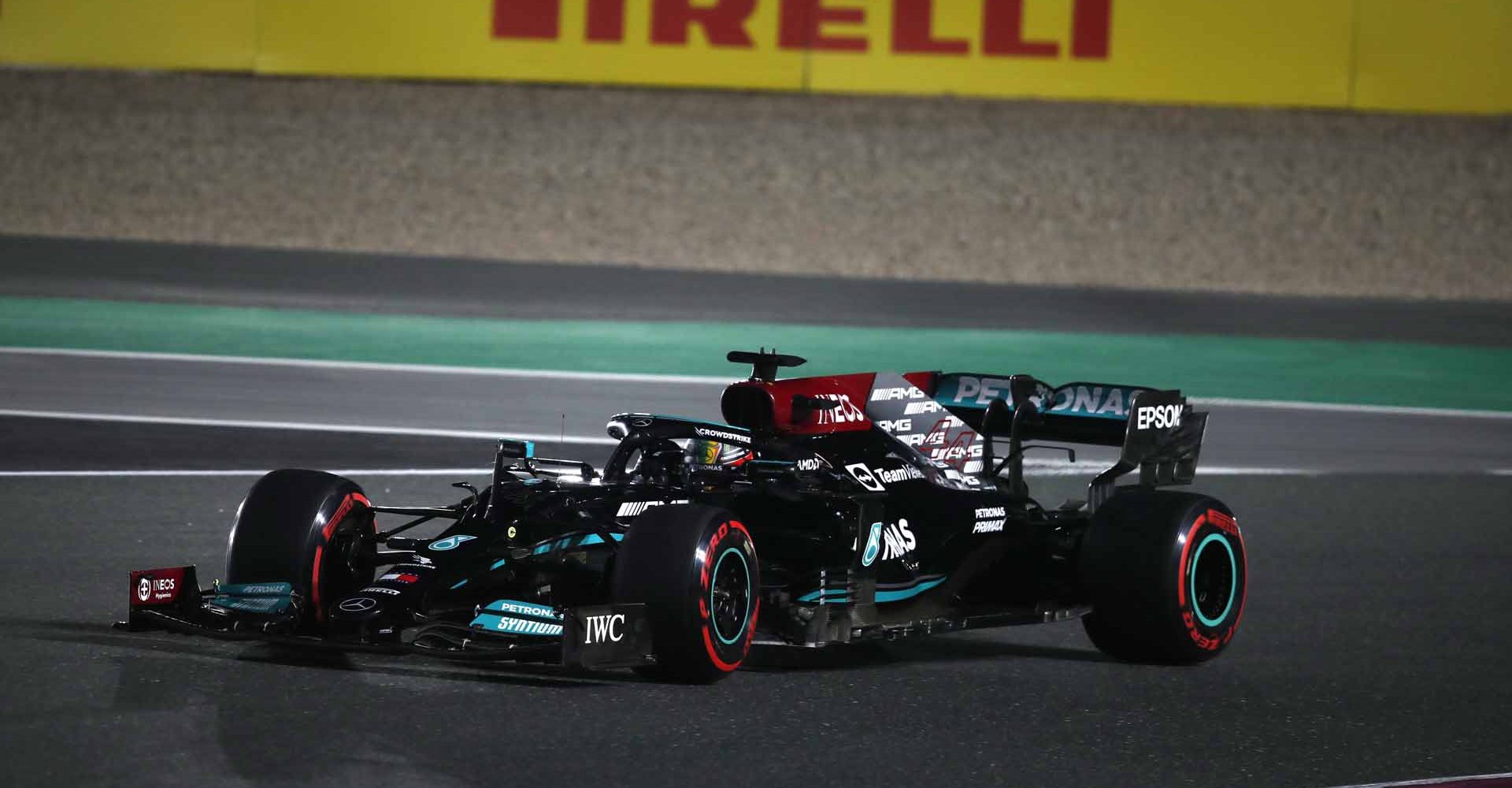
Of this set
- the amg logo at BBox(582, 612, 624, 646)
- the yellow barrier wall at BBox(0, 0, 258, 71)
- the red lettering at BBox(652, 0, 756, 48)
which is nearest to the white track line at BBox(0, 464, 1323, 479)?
the amg logo at BBox(582, 612, 624, 646)

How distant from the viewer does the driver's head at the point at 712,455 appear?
A: 7.57 meters

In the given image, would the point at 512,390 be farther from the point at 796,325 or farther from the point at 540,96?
the point at 540,96

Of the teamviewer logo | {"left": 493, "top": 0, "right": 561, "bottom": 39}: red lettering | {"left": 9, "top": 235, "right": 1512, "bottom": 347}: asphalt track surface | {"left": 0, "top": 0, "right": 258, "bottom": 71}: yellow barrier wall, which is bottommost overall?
the teamviewer logo

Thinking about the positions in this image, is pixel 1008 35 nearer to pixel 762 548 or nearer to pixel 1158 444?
pixel 1158 444

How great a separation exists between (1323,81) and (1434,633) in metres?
15.4

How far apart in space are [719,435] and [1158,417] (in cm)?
186

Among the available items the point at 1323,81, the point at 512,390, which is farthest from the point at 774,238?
the point at 512,390

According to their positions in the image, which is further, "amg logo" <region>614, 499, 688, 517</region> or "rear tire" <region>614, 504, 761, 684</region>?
"amg logo" <region>614, 499, 688, 517</region>

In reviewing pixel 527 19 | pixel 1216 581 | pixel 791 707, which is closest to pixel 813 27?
pixel 527 19

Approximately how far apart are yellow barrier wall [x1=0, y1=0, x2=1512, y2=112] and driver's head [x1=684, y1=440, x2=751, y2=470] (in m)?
16.0

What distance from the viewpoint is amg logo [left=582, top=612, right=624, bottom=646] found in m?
6.41

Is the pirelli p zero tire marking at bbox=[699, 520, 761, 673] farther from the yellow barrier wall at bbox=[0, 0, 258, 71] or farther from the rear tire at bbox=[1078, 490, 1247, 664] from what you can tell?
the yellow barrier wall at bbox=[0, 0, 258, 71]

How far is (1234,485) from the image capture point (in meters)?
12.1

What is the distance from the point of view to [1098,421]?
27.4ft
